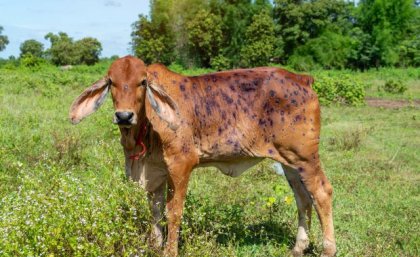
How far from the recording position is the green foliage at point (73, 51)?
68.5 m

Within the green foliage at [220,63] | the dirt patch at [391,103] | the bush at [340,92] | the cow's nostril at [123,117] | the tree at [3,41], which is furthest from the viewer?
the tree at [3,41]

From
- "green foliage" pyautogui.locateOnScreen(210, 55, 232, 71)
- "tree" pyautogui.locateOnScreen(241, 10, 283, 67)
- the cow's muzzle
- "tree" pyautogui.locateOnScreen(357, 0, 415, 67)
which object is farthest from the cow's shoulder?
"tree" pyautogui.locateOnScreen(357, 0, 415, 67)

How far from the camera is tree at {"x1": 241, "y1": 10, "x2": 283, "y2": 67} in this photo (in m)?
44.3

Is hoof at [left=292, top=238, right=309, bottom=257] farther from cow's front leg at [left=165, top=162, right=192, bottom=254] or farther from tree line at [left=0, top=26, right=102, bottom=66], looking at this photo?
tree line at [left=0, top=26, right=102, bottom=66]

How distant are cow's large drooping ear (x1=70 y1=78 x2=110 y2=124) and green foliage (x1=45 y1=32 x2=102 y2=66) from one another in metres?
66.1

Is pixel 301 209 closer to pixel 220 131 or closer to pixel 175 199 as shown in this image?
pixel 220 131

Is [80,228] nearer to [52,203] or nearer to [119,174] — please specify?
[52,203]

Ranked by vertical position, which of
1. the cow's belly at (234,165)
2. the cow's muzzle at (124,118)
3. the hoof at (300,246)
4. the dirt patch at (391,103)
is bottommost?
the hoof at (300,246)

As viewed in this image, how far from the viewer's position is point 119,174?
473 centimetres

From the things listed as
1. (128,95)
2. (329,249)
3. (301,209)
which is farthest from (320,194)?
(128,95)

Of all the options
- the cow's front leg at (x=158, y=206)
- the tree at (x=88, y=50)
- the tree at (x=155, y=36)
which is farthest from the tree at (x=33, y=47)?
the cow's front leg at (x=158, y=206)

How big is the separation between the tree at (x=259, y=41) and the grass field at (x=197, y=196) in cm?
3036

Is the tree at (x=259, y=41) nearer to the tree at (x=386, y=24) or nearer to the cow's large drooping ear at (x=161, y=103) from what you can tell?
the tree at (x=386, y=24)

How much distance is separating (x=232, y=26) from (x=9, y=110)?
3694cm
